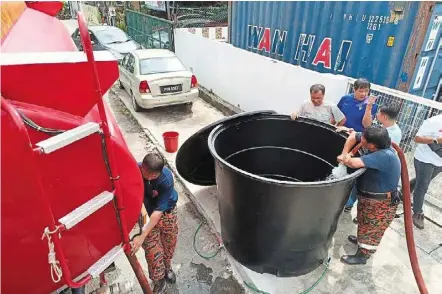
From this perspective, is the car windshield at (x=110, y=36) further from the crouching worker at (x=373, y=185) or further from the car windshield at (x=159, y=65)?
the crouching worker at (x=373, y=185)

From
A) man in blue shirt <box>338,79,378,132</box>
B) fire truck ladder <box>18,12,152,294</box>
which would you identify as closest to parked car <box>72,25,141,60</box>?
man in blue shirt <box>338,79,378,132</box>

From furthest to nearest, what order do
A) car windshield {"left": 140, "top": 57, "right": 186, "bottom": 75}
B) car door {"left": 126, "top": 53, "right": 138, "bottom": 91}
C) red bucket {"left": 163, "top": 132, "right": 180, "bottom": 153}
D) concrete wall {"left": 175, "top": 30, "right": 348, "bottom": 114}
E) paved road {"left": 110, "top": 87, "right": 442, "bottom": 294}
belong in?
1. car door {"left": 126, "top": 53, "right": 138, "bottom": 91}
2. car windshield {"left": 140, "top": 57, "right": 186, "bottom": 75}
3. red bucket {"left": 163, "top": 132, "right": 180, "bottom": 153}
4. concrete wall {"left": 175, "top": 30, "right": 348, "bottom": 114}
5. paved road {"left": 110, "top": 87, "right": 442, "bottom": 294}

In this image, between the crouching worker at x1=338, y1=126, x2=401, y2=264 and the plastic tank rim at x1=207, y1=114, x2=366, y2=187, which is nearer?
the plastic tank rim at x1=207, y1=114, x2=366, y2=187

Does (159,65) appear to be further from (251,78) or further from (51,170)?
(51,170)

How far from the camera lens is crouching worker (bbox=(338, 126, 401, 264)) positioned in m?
2.81

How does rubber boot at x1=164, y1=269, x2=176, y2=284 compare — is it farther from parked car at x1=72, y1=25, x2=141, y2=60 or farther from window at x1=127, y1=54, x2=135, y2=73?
parked car at x1=72, y1=25, x2=141, y2=60

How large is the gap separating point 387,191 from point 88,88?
2799 millimetres

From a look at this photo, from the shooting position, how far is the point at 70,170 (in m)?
1.64

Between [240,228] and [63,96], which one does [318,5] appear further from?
[63,96]

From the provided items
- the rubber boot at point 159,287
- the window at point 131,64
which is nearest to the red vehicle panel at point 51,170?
the rubber boot at point 159,287

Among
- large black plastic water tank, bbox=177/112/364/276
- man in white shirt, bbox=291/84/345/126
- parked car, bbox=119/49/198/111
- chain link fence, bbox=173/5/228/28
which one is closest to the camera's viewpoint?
large black plastic water tank, bbox=177/112/364/276

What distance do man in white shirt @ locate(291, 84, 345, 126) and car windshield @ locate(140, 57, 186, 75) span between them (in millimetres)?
4752

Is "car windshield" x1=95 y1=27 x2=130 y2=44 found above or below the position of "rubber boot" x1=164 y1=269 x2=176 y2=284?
above

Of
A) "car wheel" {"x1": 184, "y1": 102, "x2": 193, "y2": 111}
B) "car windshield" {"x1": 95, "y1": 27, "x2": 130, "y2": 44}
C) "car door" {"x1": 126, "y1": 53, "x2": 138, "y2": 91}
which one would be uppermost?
"car windshield" {"x1": 95, "y1": 27, "x2": 130, "y2": 44}
